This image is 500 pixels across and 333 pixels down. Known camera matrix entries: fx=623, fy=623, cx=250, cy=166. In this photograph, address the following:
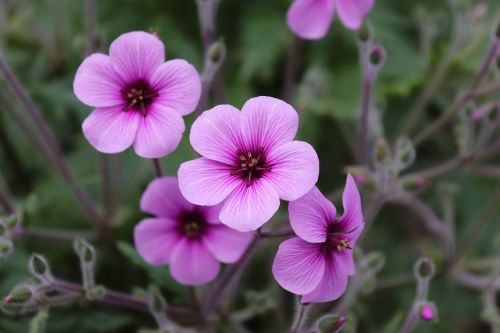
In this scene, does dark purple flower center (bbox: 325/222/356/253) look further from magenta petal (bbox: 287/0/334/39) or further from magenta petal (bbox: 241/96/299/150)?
magenta petal (bbox: 287/0/334/39)

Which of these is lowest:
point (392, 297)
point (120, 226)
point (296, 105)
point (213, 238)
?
point (392, 297)

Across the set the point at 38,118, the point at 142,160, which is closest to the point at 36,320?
the point at 38,118

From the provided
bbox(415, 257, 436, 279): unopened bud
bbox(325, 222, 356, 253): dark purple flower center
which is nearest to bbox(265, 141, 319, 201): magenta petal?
bbox(325, 222, 356, 253): dark purple flower center

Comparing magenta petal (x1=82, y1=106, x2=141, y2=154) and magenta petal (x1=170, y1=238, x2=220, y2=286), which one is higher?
magenta petal (x1=82, y1=106, x2=141, y2=154)

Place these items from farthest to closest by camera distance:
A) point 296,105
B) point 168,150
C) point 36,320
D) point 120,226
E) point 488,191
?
point 488,191 → point 296,105 → point 120,226 → point 36,320 → point 168,150

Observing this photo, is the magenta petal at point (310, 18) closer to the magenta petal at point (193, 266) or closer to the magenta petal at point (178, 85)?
the magenta petal at point (178, 85)

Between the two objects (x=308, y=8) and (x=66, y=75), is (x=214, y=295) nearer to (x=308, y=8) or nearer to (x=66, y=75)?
(x=308, y=8)
